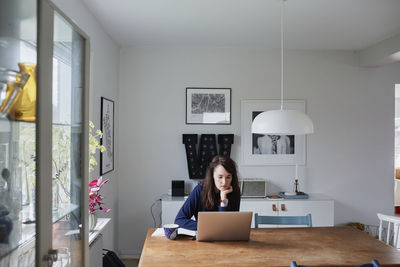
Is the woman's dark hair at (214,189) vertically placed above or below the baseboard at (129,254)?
above

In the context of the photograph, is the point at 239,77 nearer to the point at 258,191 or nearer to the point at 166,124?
the point at 166,124

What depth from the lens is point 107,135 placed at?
11.9 ft

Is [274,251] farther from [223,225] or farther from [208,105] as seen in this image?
[208,105]

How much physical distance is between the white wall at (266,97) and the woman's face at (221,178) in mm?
1584

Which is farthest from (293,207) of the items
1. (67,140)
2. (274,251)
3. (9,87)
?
(9,87)

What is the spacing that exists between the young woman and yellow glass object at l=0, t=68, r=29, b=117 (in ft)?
6.32

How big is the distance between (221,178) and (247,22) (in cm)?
160

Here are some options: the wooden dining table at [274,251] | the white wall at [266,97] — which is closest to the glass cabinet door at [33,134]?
the wooden dining table at [274,251]

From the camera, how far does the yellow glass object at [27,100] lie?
1.00 meters

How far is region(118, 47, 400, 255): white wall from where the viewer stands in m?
4.30

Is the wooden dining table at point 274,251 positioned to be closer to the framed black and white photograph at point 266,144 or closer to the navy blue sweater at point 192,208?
the navy blue sweater at point 192,208

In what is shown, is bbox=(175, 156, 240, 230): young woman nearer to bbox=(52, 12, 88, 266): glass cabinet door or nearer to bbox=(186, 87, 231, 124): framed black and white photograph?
bbox=(52, 12, 88, 266): glass cabinet door

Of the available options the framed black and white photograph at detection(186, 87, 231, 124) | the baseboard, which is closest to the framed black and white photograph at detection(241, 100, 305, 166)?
the framed black and white photograph at detection(186, 87, 231, 124)

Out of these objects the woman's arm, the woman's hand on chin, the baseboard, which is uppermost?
the woman's hand on chin
